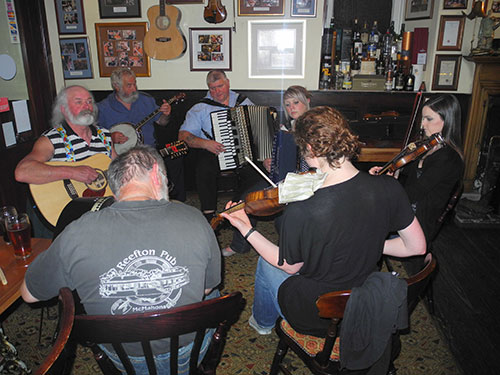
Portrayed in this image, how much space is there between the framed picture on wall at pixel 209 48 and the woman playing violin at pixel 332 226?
9.17ft

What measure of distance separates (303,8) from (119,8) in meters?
1.87

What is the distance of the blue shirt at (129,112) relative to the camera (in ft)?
11.7

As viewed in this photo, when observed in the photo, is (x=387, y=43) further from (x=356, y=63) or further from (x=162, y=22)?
(x=162, y=22)

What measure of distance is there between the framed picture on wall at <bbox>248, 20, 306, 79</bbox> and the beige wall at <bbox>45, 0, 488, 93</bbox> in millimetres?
56

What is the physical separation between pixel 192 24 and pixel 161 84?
2.29ft

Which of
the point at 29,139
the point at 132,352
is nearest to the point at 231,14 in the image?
the point at 29,139

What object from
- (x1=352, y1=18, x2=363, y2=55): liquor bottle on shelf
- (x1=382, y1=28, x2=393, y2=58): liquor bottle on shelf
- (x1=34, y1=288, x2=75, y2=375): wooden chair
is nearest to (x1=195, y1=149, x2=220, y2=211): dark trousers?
(x1=352, y1=18, x2=363, y2=55): liquor bottle on shelf

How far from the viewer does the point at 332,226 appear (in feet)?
4.33

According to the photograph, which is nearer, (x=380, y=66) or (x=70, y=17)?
(x=70, y=17)

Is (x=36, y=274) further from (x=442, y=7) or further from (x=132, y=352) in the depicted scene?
(x=442, y=7)

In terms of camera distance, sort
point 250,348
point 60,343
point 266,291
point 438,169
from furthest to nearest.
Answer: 1. point 438,169
2. point 250,348
3. point 266,291
4. point 60,343

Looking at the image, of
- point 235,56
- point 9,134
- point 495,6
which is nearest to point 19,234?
point 9,134

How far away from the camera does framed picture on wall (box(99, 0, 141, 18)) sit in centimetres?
388

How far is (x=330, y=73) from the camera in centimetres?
417
